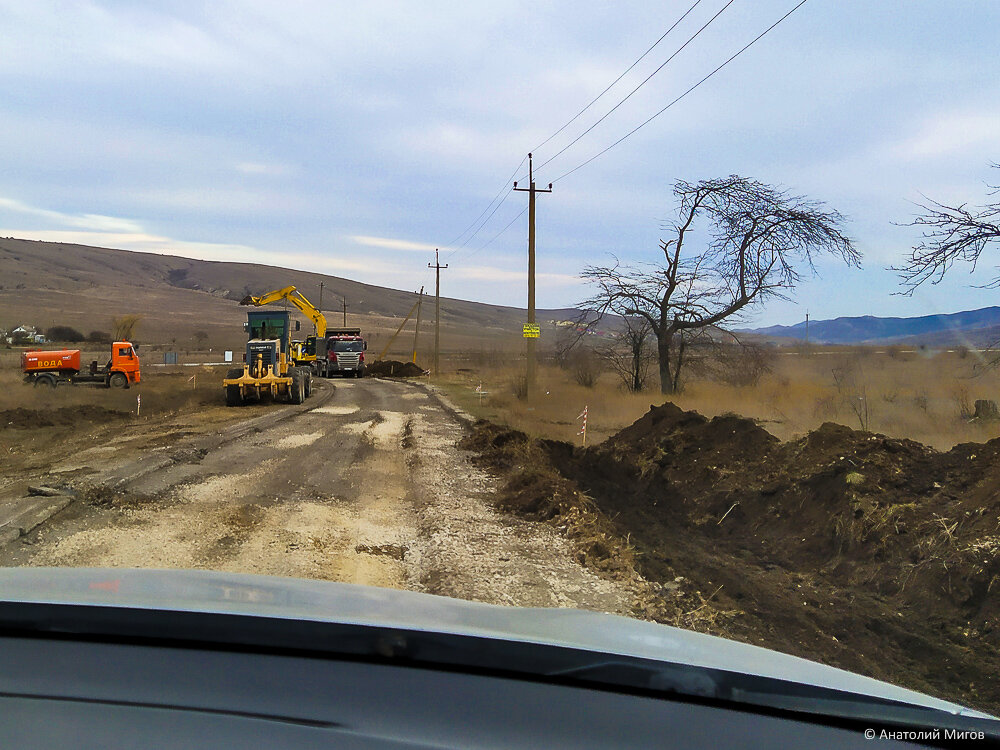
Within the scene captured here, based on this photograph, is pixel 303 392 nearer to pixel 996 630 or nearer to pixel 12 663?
pixel 996 630

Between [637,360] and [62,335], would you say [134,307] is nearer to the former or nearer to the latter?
[62,335]

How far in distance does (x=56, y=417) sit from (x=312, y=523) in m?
17.1

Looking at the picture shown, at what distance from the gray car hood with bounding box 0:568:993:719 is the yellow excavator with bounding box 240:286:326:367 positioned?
2578 cm

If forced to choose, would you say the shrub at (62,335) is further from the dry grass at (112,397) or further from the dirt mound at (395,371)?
the dry grass at (112,397)

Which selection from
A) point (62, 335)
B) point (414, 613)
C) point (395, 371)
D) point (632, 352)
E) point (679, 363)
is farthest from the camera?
point (62, 335)

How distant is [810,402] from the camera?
2080 cm

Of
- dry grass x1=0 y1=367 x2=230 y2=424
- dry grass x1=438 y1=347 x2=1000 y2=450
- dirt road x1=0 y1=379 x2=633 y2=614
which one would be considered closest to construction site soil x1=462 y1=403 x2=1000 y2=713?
dirt road x1=0 y1=379 x2=633 y2=614

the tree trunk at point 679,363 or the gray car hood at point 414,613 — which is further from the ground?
the tree trunk at point 679,363

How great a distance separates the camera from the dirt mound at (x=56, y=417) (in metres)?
20.8

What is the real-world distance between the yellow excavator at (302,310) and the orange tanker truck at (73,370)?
662 centimetres

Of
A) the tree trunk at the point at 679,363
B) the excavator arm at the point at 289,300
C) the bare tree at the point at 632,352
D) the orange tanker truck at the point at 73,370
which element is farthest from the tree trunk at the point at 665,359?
the orange tanker truck at the point at 73,370

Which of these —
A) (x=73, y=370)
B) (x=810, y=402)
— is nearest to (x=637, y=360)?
(x=810, y=402)

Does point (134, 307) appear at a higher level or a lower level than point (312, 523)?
higher

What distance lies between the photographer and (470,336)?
526 ft
